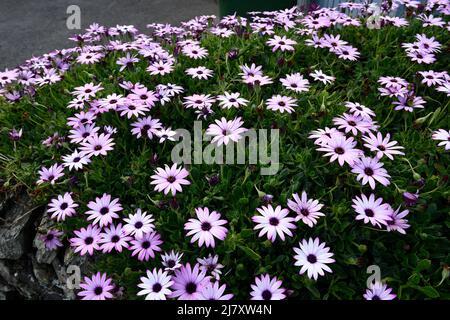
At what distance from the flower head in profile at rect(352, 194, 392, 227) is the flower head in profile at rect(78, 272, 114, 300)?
3.52 ft

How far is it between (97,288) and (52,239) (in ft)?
1.53

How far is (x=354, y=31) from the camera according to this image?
320 centimetres

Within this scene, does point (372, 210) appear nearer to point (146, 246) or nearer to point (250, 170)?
point (250, 170)

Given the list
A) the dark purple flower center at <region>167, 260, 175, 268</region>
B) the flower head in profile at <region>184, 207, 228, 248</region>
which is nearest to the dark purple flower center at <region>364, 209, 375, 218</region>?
the flower head in profile at <region>184, 207, 228, 248</region>

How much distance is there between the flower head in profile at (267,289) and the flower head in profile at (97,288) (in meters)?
0.59

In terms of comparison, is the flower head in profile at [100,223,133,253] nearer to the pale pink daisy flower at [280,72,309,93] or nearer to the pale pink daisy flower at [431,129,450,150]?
the pale pink daisy flower at [280,72,309,93]

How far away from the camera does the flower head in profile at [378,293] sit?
1607 mm

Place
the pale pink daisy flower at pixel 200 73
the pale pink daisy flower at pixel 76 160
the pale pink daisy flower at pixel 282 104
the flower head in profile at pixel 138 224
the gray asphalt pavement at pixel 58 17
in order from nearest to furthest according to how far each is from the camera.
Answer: the flower head in profile at pixel 138 224
the pale pink daisy flower at pixel 76 160
the pale pink daisy flower at pixel 282 104
the pale pink daisy flower at pixel 200 73
the gray asphalt pavement at pixel 58 17

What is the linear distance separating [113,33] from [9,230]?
1726 millimetres

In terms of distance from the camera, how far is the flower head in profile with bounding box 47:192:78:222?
196 cm

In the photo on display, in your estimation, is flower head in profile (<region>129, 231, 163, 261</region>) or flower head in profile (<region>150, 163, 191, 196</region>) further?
flower head in profile (<region>150, 163, 191, 196</region>)

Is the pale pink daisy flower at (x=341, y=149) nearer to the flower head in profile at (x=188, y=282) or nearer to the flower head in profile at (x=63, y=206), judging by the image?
the flower head in profile at (x=188, y=282)

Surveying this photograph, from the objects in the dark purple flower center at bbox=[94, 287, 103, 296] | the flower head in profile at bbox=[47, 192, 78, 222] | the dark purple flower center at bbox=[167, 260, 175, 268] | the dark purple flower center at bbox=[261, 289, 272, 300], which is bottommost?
the dark purple flower center at bbox=[94, 287, 103, 296]

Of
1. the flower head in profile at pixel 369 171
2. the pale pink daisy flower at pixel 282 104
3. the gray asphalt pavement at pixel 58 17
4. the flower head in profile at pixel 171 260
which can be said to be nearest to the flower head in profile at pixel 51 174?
the flower head in profile at pixel 171 260
